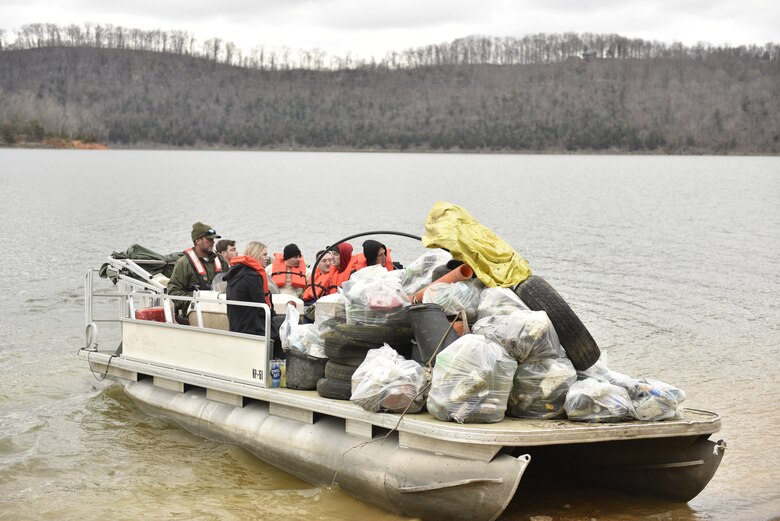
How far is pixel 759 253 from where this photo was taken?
2672 centimetres

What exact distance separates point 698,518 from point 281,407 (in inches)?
143

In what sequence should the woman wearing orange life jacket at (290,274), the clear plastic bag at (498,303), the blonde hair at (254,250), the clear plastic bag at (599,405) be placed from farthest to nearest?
the woman wearing orange life jacket at (290,274) → the blonde hair at (254,250) → the clear plastic bag at (498,303) → the clear plastic bag at (599,405)

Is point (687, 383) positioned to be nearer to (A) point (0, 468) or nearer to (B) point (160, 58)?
(A) point (0, 468)

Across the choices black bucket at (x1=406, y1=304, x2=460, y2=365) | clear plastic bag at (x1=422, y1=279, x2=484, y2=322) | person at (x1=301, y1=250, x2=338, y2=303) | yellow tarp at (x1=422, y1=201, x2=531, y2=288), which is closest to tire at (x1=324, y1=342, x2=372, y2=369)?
black bucket at (x1=406, y1=304, x2=460, y2=365)

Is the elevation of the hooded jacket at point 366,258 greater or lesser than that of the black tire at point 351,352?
greater

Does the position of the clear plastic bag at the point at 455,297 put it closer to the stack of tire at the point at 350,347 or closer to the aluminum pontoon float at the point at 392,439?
the stack of tire at the point at 350,347


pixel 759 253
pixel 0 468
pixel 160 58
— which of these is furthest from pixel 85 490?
pixel 160 58

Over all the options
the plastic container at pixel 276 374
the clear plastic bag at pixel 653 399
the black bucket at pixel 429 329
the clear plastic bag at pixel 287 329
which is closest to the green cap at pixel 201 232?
the clear plastic bag at pixel 287 329

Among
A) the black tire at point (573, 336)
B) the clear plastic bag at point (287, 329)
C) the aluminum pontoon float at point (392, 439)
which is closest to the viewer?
the aluminum pontoon float at point (392, 439)

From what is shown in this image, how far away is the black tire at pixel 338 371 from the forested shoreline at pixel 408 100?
134268 millimetres

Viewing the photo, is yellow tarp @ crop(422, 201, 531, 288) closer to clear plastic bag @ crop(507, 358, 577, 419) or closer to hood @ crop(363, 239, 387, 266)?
clear plastic bag @ crop(507, 358, 577, 419)

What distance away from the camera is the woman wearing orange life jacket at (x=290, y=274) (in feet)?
35.4

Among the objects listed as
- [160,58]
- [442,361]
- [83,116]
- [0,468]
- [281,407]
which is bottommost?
[0,468]

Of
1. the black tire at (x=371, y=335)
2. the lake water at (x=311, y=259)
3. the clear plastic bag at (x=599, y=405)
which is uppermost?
the black tire at (x=371, y=335)
